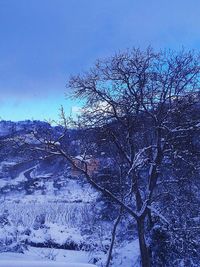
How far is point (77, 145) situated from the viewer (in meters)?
18.5

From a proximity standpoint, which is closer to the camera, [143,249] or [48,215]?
[143,249]

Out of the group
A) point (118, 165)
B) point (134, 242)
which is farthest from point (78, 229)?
point (118, 165)

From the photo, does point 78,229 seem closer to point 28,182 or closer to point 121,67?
point 121,67

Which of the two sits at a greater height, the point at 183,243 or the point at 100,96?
the point at 100,96

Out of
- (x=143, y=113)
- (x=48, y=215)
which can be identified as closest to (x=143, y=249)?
(x=143, y=113)

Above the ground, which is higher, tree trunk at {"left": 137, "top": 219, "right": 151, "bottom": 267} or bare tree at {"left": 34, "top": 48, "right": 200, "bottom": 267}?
bare tree at {"left": 34, "top": 48, "right": 200, "bottom": 267}

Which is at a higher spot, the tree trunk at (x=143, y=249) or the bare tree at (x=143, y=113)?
the bare tree at (x=143, y=113)

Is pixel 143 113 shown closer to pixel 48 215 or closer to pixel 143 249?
pixel 143 249

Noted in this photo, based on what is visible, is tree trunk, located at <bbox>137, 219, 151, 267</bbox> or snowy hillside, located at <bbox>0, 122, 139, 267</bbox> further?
snowy hillside, located at <bbox>0, 122, 139, 267</bbox>

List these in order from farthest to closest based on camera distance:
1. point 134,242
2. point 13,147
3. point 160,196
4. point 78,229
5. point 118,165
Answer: point 78,229 → point 134,242 → point 118,165 → point 160,196 → point 13,147

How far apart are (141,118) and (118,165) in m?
2.64

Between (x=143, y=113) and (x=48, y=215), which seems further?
(x=48, y=215)

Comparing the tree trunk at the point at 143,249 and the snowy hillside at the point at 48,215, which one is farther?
the snowy hillside at the point at 48,215

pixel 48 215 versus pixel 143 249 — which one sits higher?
pixel 48 215
